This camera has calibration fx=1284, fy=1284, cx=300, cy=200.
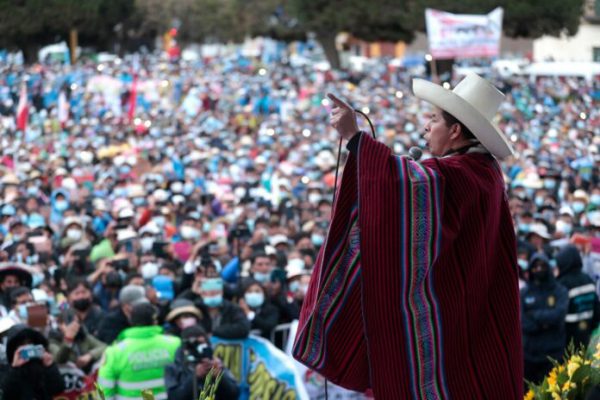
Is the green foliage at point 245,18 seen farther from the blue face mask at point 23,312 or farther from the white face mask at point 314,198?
the blue face mask at point 23,312

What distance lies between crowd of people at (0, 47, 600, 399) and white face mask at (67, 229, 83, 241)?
23 mm

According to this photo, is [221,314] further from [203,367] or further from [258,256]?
[258,256]

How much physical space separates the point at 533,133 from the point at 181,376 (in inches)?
794

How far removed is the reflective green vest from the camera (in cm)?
702

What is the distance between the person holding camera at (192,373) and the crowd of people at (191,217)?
12 mm

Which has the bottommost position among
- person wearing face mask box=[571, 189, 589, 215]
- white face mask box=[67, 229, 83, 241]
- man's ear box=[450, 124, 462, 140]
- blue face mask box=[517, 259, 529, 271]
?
person wearing face mask box=[571, 189, 589, 215]

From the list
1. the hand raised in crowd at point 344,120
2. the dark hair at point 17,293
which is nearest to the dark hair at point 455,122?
the hand raised in crowd at point 344,120

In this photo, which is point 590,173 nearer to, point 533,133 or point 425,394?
point 533,133

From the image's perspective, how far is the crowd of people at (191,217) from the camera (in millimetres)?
7527

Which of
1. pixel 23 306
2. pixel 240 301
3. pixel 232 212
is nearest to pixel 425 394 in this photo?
pixel 23 306

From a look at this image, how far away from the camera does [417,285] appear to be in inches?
152

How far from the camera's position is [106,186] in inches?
758

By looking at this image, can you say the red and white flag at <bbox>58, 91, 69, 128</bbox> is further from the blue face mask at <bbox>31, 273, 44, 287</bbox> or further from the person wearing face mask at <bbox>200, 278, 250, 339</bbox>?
the person wearing face mask at <bbox>200, 278, 250, 339</bbox>

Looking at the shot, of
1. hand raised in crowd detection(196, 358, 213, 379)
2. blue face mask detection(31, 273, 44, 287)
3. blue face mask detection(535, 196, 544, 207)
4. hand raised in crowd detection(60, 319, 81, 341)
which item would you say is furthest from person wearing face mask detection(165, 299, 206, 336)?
blue face mask detection(535, 196, 544, 207)
